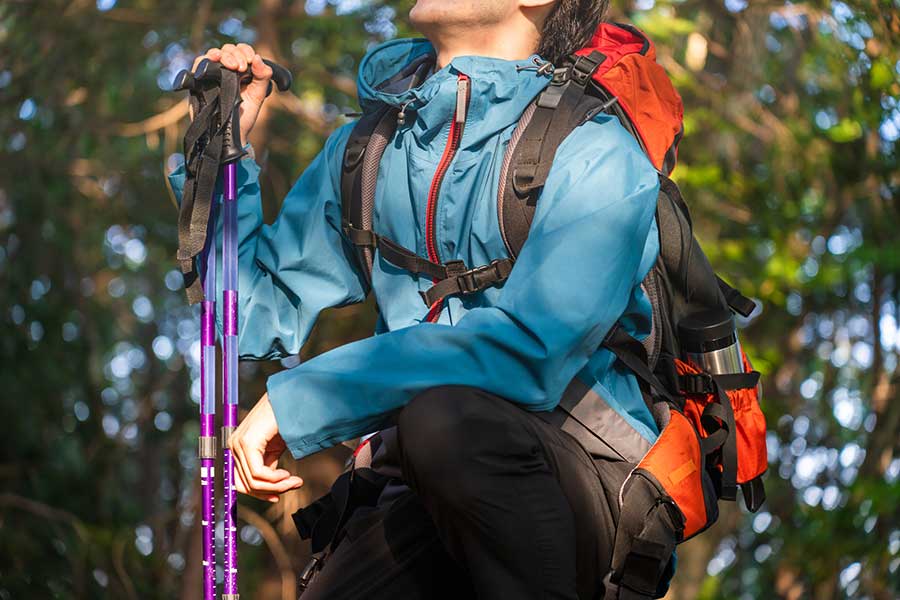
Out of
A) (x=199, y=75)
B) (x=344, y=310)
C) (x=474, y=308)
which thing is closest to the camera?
(x=474, y=308)

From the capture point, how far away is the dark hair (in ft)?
8.59

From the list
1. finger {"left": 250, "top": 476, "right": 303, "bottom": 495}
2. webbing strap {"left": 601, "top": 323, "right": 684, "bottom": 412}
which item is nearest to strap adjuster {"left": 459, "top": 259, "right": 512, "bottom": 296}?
webbing strap {"left": 601, "top": 323, "right": 684, "bottom": 412}

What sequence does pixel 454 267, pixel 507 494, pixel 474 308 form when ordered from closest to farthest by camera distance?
pixel 507 494 < pixel 474 308 < pixel 454 267

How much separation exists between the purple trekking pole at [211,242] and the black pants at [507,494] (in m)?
0.49

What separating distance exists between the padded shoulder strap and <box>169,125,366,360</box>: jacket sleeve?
0.10 m

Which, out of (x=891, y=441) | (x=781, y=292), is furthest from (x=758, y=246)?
(x=891, y=441)

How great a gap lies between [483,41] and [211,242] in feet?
2.28

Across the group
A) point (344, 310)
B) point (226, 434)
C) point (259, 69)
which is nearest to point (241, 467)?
point (226, 434)

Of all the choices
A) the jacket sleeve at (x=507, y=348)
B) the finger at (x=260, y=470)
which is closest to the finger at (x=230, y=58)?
the jacket sleeve at (x=507, y=348)

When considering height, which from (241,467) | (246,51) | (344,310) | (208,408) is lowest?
(344,310)

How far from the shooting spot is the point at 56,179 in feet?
23.5

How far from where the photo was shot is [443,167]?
7.53 ft

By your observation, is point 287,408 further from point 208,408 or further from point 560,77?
point 560,77

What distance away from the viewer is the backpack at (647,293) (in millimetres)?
2072
